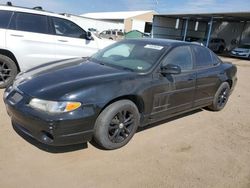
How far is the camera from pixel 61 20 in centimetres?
665

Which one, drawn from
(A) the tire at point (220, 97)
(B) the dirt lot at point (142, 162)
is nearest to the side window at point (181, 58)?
(B) the dirt lot at point (142, 162)

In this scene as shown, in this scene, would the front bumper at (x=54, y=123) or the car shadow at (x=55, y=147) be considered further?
the car shadow at (x=55, y=147)

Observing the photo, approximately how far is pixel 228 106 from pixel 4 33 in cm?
553

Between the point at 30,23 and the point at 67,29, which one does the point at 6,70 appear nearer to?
the point at 30,23

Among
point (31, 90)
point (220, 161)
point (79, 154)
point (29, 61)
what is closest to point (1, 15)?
point (29, 61)

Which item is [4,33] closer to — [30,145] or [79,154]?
[30,145]

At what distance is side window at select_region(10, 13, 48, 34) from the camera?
6.10 meters

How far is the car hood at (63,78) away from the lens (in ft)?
10.8

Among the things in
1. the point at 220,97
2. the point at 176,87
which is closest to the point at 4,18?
the point at 176,87

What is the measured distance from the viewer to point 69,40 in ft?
22.0

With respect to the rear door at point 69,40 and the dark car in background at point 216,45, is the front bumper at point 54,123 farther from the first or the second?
the dark car in background at point 216,45

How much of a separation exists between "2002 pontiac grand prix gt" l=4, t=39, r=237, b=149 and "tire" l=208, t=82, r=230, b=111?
55 centimetres

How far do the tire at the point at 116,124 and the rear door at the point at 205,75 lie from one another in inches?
66.8

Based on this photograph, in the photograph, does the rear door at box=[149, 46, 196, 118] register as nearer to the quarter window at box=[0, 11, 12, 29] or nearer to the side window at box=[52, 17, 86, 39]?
the side window at box=[52, 17, 86, 39]
